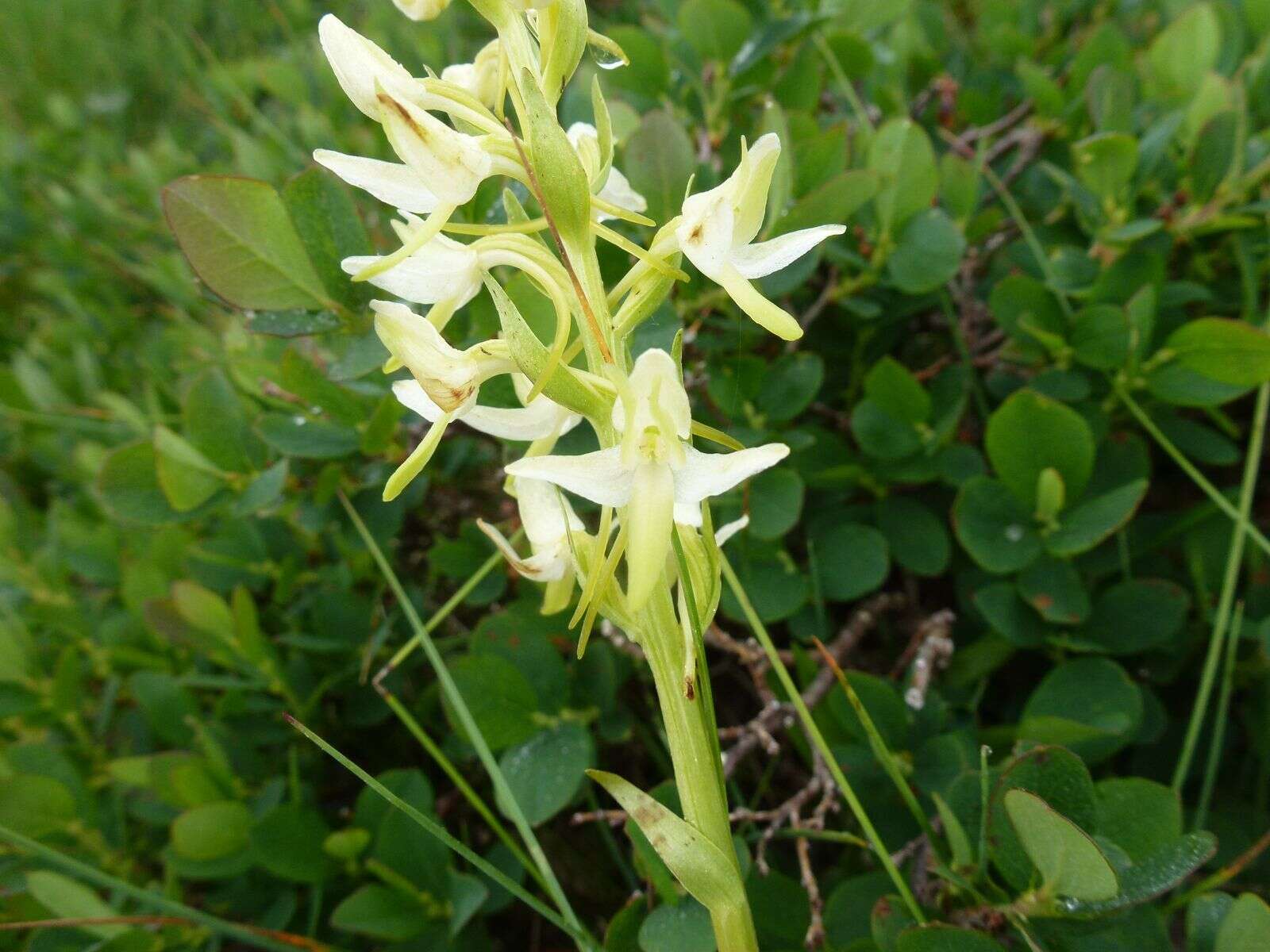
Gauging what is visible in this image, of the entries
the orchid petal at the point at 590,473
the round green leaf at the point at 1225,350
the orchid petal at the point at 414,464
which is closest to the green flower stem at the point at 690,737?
the orchid petal at the point at 590,473

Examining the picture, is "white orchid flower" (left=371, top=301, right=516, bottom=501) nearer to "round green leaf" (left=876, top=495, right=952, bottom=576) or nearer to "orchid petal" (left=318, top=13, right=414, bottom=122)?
"orchid petal" (left=318, top=13, right=414, bottom=122)

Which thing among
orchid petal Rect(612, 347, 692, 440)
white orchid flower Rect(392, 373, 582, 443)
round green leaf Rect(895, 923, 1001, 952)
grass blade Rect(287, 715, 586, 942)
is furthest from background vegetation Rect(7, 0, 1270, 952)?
orchid petal Rect(612, 347, 692, 440)

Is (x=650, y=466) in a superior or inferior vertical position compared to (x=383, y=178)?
inferior

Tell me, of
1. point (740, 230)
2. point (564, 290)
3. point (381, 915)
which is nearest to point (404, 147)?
point (564, 290)

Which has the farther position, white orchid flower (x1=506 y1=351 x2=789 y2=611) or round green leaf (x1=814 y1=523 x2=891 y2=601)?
round green leaf (x1=814 y1=523 x2=891 y2=601)

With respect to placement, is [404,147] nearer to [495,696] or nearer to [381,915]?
[495,696]

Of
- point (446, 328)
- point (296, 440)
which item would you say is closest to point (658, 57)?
point (446, 328)

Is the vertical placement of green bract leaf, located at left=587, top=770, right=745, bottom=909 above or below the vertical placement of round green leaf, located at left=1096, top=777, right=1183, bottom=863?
above
